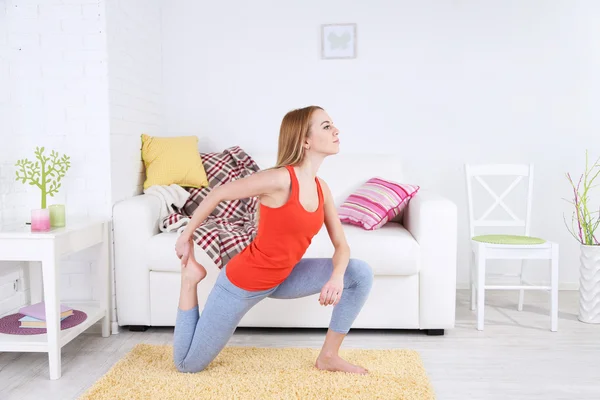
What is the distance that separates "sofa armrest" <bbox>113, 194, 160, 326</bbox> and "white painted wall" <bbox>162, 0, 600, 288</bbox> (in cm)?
109

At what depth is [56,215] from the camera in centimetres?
255

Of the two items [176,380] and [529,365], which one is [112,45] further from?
[529,365]

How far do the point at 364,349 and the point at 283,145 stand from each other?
1.01 meters

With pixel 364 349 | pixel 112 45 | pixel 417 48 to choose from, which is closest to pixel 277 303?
pixel 364 349

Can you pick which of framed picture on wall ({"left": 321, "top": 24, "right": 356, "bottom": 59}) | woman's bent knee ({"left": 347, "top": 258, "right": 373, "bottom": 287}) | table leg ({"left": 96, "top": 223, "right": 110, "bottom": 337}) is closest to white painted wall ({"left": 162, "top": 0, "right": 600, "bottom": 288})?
framed picture on wall ({"left": 321, "top": 24, "right": 356, "bottom": 59})

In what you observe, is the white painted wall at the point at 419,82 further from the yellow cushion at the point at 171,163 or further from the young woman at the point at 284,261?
the young woman at the point at 284,261

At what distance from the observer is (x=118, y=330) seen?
2.91 metres

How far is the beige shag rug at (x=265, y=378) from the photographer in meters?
2.08

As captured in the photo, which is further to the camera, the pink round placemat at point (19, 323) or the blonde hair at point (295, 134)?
the pink round placemat at point (19, 323)

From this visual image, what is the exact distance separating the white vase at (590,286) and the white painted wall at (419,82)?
70cm

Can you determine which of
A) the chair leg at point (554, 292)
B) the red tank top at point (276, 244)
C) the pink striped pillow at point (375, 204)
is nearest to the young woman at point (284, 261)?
the red tank top at point (276, 244)

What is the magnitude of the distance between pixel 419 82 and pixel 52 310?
8.18 feet

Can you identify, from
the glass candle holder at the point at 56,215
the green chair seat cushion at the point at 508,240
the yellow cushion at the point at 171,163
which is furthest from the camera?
the yellow cushion at the point at 171,163

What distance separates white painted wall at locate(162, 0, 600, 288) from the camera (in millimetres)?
3693
